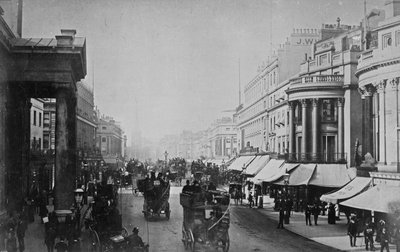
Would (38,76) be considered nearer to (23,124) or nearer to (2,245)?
(23,124)

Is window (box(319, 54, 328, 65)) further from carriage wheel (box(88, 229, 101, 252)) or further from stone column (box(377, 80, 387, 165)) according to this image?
carriage wheel (box(88, 229, 101, 252))

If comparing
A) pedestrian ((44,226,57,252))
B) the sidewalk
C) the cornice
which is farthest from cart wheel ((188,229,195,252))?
the cornice

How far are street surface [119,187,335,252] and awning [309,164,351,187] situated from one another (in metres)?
6.33

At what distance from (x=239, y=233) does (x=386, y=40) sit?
1471 centimetres

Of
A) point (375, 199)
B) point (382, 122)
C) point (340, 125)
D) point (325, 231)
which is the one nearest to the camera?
point (375, 199)

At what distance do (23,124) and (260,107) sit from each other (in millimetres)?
42420

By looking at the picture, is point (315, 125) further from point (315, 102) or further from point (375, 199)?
point (375, 199)

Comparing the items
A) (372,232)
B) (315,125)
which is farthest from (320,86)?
(372,232)

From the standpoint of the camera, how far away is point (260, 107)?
64.8 metres

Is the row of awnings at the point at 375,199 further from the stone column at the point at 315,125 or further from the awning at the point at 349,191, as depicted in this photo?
the stone column at the point at 315,125

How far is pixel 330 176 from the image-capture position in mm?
36094

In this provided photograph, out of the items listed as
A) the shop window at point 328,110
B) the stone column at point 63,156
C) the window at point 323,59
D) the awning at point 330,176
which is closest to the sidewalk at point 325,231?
the awning at point 330,176

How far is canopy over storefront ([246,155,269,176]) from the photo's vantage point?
49.4 metres

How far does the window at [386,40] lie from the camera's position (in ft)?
89.1
